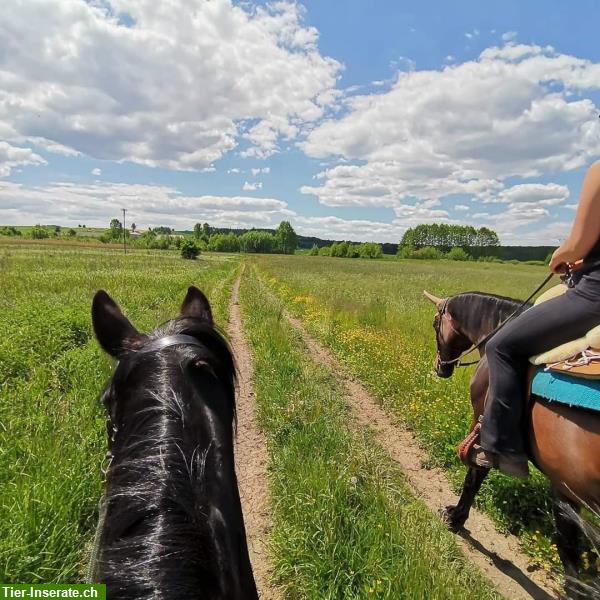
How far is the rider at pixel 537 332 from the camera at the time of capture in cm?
248

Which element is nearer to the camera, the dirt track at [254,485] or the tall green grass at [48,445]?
the tall green grass at [48,445]

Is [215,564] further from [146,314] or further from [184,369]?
[146,314]

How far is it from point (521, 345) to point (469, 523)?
2289 millimetres

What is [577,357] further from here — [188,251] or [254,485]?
[188,251]

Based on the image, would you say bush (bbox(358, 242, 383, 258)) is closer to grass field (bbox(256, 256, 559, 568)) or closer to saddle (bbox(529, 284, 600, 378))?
grass field (bbox(256, 256, 559, 568))

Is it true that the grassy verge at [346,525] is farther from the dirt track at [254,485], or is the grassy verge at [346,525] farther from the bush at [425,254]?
the bush at [425,254]

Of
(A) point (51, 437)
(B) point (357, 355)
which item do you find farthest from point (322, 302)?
(A) point (51, 437)

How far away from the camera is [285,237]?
138 m

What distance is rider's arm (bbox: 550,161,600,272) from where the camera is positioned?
95.7 inches

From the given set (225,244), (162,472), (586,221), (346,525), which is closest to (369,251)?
(225,244)

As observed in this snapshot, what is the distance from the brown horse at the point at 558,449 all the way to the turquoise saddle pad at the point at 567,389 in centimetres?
10

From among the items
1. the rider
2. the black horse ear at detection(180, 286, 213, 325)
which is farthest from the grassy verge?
the black horse ear at detection(180, 286, 213, 325)

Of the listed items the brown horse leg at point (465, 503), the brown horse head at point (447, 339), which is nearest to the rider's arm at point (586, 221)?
the brown horse head at point (447, 339)

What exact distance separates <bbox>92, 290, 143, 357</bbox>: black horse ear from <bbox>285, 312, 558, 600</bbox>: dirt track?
3.62 meters
